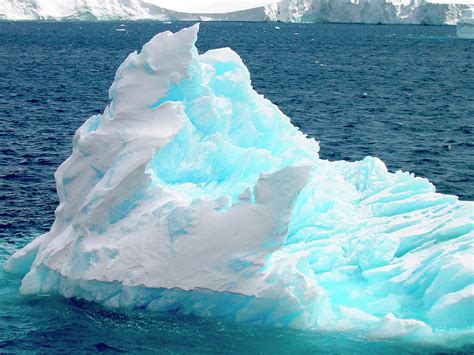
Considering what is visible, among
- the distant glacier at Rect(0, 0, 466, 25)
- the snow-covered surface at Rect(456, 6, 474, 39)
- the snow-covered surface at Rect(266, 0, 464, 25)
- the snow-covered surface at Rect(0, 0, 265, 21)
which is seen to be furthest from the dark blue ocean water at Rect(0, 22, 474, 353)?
the snow-covered surface at Rect(0, 0, 265, 21)

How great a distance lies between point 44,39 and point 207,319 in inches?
4023

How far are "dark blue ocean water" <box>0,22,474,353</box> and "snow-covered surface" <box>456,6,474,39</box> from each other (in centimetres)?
321

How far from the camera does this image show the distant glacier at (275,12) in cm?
14125

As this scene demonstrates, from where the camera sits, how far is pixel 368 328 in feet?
49.3

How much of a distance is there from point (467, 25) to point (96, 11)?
92.0m

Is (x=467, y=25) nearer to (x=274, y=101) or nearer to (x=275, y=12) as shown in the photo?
(x=274, y=101)

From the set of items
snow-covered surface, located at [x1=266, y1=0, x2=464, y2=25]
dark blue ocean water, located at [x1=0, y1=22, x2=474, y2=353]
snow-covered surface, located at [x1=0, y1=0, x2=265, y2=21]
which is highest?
snow-covered surface, located at [x1=266, y1=0, x2=464, y2=25]

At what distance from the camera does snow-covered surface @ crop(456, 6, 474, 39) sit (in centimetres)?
9944

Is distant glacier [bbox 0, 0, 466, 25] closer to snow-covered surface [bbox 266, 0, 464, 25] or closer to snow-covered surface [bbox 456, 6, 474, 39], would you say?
snow-covered surface [bbox 266, 0, 464, 25]

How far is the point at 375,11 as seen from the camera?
145250mm

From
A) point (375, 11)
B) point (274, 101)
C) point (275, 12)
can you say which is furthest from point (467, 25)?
point (275, 12)

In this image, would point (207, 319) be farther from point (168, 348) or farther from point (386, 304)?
point (386, 304)

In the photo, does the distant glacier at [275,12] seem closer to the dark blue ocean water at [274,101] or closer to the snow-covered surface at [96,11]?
the snow-covered surface at [96,11]

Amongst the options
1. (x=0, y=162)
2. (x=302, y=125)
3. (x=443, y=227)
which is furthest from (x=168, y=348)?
(x=302, y=125)
